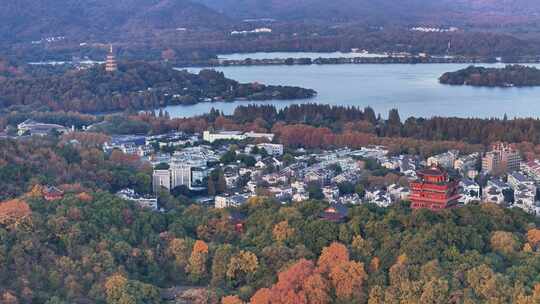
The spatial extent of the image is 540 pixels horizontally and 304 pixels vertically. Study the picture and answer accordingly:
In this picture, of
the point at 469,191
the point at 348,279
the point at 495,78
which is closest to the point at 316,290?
the point at 348,279

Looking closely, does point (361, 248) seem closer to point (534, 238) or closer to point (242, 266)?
point (242, 266)

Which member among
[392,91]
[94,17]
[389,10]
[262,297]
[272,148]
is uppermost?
[94,17]

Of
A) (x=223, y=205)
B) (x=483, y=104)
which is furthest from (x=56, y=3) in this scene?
(x=223, y=205)

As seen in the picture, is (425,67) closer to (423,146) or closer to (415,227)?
(423,146)

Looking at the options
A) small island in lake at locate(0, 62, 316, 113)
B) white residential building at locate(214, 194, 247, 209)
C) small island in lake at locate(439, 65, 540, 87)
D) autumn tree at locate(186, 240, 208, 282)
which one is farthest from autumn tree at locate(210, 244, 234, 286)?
small island in lake at locate(439, 65, 540, 87)

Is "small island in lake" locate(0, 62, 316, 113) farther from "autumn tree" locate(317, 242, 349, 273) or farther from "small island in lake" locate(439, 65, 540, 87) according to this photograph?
"autumn tree" locate(317, 242, 349, 273)

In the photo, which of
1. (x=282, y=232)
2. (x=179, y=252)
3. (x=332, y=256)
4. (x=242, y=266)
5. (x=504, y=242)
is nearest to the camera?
(x=332, y=256)
